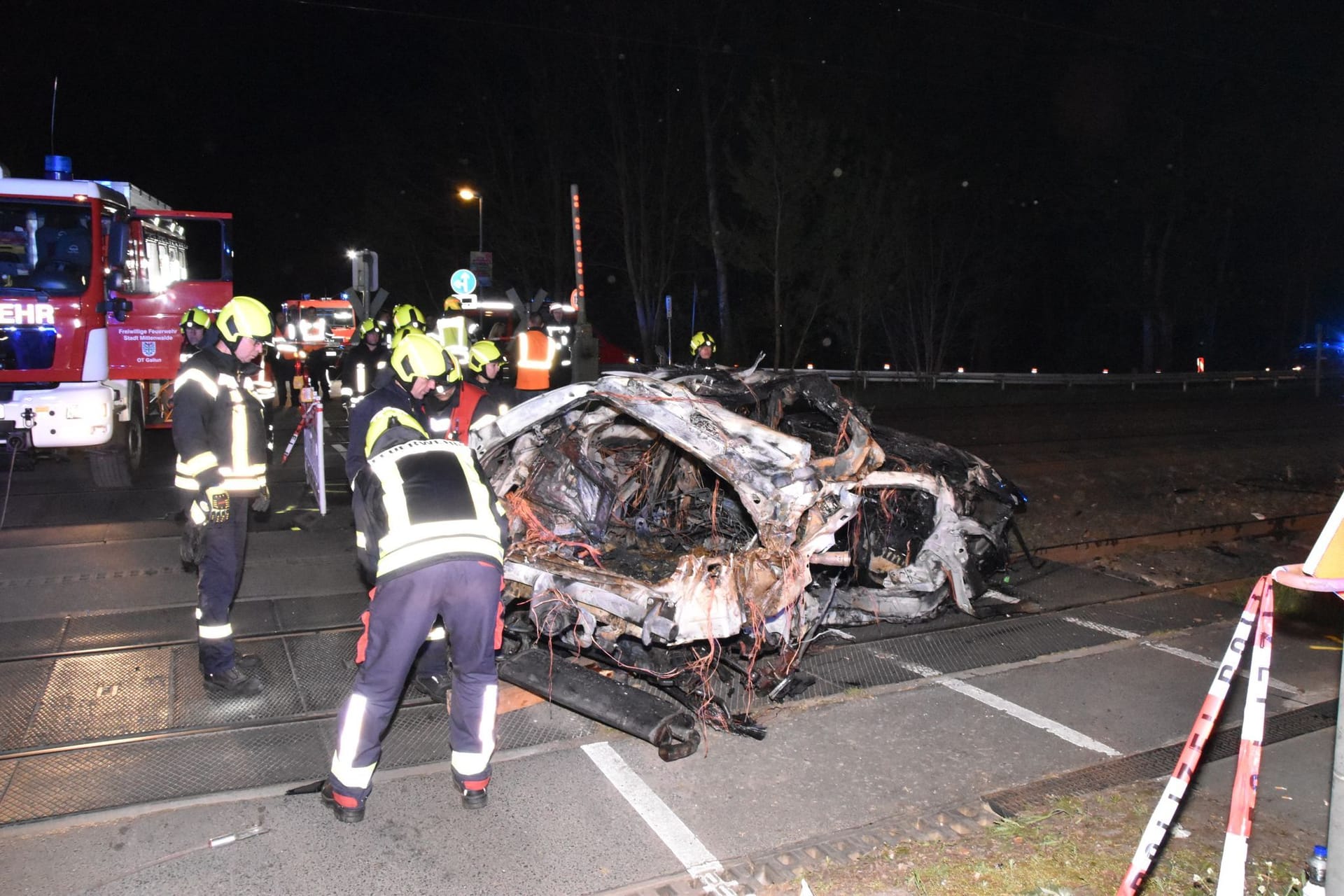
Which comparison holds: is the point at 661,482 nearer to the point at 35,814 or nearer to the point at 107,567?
the point at 35,814

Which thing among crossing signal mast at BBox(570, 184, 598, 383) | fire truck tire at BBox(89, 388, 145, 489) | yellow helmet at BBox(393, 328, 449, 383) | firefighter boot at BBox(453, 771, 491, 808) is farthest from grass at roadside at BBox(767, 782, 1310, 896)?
crossing signal mast at BBox(570, 184, 598, 383)

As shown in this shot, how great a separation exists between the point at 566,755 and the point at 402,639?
1.23 m

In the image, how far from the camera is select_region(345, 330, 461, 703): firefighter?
4.87 m

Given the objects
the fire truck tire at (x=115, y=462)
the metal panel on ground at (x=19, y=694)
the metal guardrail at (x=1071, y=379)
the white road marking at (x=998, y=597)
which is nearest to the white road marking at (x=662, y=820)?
the metal panel on ground at (x=19, y=694)

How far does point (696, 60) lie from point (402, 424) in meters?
25.8

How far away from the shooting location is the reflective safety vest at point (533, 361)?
9.43 m

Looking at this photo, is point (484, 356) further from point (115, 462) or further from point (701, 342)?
point (115, 462)

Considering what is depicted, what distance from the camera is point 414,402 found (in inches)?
199

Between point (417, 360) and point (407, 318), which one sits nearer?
point (417, 360)

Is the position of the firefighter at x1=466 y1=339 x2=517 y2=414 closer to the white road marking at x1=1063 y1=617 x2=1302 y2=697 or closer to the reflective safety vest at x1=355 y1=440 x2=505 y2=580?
the reflective safety vest at x1=355 y1=440 x2=505 y2=580

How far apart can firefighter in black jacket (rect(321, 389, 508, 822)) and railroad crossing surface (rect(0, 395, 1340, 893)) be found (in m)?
0.27

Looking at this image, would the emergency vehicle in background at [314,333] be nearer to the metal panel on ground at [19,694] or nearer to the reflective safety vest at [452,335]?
the reflective safety vest at [452,335]

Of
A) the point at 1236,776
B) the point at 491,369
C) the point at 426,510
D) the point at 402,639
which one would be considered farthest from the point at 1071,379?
the point at 402,639

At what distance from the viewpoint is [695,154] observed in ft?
96.3
